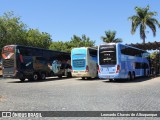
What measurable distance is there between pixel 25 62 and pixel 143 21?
2897cm

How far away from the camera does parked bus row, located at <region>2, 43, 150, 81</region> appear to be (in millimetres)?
25922

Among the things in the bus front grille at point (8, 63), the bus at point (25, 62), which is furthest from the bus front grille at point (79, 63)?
the bus front grille at point (8, 63)

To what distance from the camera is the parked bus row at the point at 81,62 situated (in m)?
25.9

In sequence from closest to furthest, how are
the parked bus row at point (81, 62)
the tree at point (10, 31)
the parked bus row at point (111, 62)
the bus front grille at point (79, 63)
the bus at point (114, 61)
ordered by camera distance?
the bus at point (114, 61), the parked bus row at point (111, 62), the parked bus row at point (81, 62), the bus front grille at point (79, 63), the tree at point (10, 31)

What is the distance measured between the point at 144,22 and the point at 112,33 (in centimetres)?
1669

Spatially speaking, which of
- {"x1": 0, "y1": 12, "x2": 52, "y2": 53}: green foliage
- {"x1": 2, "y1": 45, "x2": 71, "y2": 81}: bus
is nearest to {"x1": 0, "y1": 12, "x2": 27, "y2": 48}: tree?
{"x1": 0, "y1": 12, "x2": 52, "y2": 53}: green foliage

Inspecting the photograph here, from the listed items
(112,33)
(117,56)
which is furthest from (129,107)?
(112,33)

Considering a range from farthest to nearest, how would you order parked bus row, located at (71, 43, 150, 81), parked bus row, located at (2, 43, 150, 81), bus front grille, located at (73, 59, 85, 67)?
bus front grille, located at (73, 59, 85, 67) < parked bus row, located at (2, 43, 150, 81) < parked bus row, located at (71, 43, 150, 81)

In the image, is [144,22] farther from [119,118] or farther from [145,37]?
[119,118]

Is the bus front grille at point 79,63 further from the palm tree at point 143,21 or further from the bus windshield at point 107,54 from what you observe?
the palm tree at point 143,21

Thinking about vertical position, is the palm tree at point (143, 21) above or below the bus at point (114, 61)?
above

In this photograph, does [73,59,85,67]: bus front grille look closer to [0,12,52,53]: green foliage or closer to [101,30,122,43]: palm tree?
[0,12,52,53]: green foliage

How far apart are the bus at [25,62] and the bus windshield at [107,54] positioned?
23.4 feet

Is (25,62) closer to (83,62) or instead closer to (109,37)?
(83,62)
